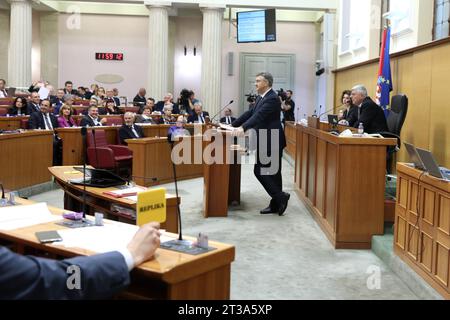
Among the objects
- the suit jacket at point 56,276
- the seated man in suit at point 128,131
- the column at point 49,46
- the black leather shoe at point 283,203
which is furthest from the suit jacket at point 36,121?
the column at point 49,46

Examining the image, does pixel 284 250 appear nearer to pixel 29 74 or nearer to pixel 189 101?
pixel 189 101

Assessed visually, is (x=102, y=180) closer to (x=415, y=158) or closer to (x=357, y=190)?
(x=357, y=190)

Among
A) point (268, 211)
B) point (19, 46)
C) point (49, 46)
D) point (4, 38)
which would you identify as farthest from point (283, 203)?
point (4, 38)

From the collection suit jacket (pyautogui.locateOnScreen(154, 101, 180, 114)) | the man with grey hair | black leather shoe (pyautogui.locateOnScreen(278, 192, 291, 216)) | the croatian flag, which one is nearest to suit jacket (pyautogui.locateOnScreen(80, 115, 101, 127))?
suit jacket (pyautogui.locateOnScreen(154, 101, 180, 114))

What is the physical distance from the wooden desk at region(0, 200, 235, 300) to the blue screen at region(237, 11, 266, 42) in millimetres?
12444

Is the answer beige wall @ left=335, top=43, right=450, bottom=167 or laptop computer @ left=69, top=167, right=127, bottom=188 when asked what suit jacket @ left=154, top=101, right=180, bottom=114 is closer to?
beige wall @ left=335, top=43, right=450, bottom=167

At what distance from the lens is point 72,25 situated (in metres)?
16.8

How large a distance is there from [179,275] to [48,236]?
0.70 m

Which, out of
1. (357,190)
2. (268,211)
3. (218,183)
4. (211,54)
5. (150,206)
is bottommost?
(268,211)

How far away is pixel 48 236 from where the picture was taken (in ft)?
7.31

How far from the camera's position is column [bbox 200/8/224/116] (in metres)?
14.7

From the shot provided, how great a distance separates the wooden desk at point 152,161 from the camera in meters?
8.31

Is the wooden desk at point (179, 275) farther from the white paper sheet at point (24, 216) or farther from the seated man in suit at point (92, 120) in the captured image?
the seated man in suit at point (92, 120)
